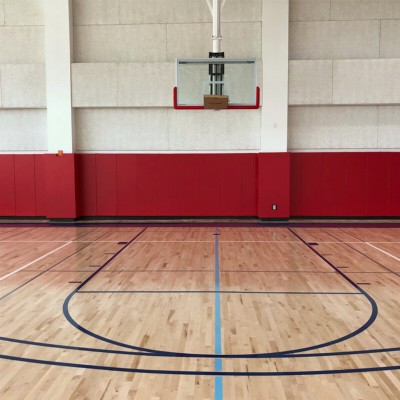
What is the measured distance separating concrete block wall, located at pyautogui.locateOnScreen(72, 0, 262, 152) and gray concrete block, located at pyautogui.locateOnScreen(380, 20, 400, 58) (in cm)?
345

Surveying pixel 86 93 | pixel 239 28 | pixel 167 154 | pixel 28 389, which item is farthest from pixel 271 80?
pixel 28 389

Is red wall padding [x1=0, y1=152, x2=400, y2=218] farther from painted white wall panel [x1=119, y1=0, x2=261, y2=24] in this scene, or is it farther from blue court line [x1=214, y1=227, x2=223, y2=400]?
blue court line [x1=214, y1=227, x2=223, y2=400]

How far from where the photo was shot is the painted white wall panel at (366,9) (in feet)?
44.2

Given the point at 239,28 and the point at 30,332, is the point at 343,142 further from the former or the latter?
the point at 30,332

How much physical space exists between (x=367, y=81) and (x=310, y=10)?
2.58 m

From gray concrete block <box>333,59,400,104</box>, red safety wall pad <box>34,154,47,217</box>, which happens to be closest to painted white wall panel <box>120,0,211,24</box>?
gray concrete block <box>333,59,400,104</box>

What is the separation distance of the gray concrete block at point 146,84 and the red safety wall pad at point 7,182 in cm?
364

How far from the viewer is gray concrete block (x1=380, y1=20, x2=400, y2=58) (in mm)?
13492

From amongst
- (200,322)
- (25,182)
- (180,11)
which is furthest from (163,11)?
(200,322)

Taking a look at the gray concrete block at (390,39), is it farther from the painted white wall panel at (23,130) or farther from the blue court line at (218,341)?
the painted white wall panel at (23,130)

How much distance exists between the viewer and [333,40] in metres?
13.6

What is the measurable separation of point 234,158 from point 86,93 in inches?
180

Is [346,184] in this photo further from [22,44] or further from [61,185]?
[22,44]

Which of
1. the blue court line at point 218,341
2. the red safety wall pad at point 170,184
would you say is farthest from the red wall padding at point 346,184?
the blue court line at point 218,341
